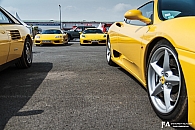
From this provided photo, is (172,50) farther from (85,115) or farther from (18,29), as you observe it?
(18,29)

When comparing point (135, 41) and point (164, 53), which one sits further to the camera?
point (135, 41)

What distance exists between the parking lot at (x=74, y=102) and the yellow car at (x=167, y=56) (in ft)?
0.74

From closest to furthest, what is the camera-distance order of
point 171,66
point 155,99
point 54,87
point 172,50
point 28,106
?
point 172,50
point 171,66
point 155,99
point 28,106
point 54,87

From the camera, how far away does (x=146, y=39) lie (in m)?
2.37

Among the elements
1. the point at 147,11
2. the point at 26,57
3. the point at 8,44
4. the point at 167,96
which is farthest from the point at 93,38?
the point at 167,96

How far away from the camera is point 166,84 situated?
2.00 m

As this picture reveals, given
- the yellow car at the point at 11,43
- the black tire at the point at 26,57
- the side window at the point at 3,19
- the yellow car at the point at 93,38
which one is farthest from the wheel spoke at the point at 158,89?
the yellow car at the point at 93,38

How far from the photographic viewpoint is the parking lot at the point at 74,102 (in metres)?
1.94

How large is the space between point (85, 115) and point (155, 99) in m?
0.67

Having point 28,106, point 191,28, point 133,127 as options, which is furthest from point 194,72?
point 28,106

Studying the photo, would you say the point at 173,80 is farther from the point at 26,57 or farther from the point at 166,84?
the point at 26,57

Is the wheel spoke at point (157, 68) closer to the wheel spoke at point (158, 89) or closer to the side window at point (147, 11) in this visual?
the wheel spoke at point (158, 89)

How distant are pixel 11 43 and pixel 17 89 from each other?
0.73 meters

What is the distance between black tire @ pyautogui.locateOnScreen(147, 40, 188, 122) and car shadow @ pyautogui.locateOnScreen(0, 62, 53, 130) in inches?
43.7
